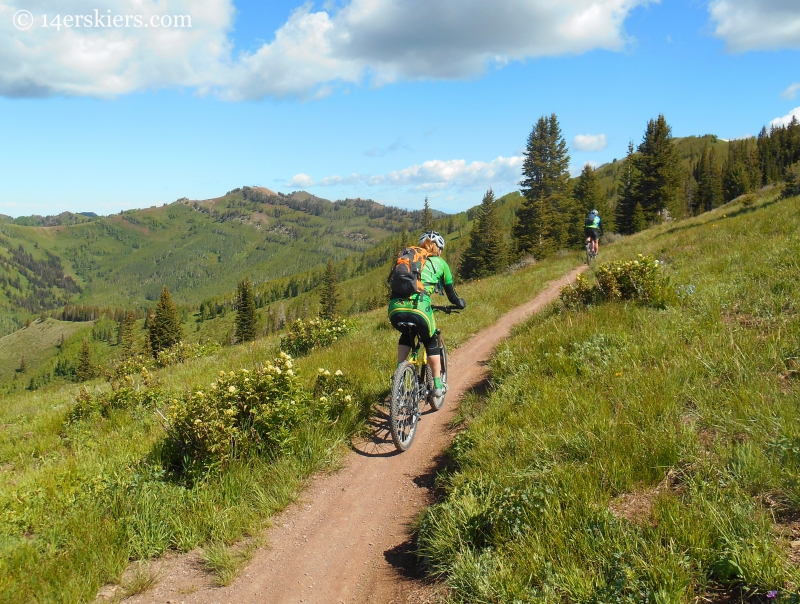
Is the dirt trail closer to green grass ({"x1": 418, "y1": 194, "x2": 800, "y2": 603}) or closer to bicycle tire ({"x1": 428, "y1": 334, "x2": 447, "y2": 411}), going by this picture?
green grass ({"x1": 418, "y1": 194, "x2": 800, "y2": 603})

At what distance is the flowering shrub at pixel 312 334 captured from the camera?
485 inches

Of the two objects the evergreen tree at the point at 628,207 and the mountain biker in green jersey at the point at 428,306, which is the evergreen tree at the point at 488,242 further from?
the mountain biker in green jersey at the point at 428,306

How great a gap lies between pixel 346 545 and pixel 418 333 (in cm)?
314

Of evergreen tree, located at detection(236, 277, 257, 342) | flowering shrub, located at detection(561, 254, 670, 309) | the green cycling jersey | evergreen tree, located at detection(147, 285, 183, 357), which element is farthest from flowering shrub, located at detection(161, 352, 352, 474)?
evergreen tree, located at detection(236, 277, 257, 342)

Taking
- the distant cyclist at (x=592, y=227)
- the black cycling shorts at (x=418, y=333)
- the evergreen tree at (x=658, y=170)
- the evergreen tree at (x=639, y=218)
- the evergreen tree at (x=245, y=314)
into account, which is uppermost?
the evergreen tree at (x=658, y=170)

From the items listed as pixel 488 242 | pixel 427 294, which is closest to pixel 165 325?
pixel 488 242

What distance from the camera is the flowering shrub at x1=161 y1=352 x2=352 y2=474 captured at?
16.9ft

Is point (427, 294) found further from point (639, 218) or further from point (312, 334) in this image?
point (639, 218)

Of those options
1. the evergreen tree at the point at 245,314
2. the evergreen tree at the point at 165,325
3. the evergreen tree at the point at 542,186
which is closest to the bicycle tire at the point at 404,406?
the evergreen tree at the point at 542,186

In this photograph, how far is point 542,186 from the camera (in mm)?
50719

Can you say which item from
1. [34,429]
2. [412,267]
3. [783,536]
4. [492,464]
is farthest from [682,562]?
[34,429]

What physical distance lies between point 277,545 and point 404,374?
8.69 ft

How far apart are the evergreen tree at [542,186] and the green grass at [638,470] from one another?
44079mm

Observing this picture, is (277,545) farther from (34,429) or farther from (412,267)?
(34,429)
